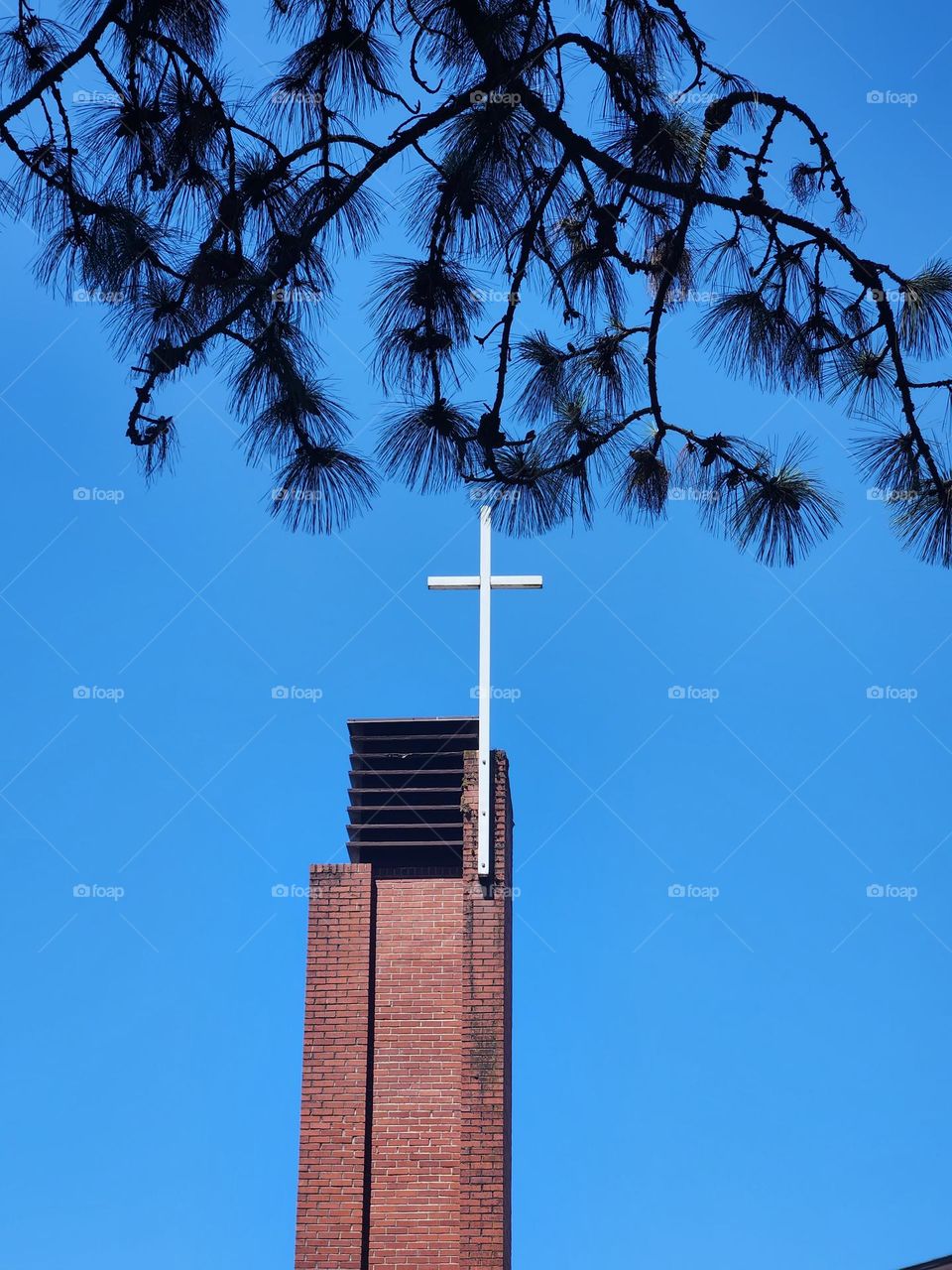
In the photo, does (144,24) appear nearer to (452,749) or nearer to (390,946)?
(390,946)

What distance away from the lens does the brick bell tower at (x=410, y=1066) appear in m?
18.2

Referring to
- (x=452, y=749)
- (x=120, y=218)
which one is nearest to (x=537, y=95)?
(x=120, y=218)

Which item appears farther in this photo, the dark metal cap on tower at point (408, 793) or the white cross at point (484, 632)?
the dark metal cap on tower at point (408, 793)

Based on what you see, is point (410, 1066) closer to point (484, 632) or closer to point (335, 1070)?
point (335, 1070)

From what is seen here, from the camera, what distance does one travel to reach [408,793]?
74.1ft

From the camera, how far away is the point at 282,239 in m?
6.28

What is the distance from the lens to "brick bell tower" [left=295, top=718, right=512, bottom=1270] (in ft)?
59.8

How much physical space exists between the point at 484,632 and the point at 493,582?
71 centimetres
